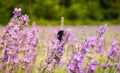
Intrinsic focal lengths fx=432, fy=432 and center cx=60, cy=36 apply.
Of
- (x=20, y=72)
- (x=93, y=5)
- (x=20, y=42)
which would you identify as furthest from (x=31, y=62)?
(x=93, y=5)

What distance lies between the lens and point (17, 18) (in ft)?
11.5

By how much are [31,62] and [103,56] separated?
6.70ft

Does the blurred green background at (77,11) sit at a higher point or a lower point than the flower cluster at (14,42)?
higher

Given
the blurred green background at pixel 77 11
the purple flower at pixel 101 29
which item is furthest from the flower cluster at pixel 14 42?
the blurred green background at pixel 77 11

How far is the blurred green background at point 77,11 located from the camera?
55.9 ft

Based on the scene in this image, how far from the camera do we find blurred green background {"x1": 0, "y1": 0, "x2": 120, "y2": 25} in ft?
55.9

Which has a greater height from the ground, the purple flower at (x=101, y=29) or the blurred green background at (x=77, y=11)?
the blurred green background at (x=77, y=11)

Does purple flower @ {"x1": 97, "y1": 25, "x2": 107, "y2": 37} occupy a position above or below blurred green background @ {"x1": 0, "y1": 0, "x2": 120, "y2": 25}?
below

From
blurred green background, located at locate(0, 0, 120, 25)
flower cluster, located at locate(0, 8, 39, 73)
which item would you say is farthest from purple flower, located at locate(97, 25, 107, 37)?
blurred green background, located at locate(0, 0, 120, 25)

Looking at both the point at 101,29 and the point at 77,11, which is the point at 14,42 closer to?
the point at 101,29

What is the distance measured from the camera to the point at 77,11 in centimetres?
1798

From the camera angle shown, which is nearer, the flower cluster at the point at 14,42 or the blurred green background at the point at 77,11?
the flower cluster at the point at 14,42

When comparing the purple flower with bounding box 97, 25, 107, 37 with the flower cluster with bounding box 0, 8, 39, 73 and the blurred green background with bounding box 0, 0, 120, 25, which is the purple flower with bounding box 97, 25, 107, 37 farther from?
the blurred green background with bounding box 0, 0, 120, 25

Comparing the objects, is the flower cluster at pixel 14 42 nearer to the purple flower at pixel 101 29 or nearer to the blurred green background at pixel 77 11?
the purple flower at pixel 101 29
